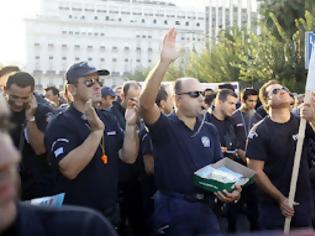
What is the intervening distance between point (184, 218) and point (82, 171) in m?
0.86

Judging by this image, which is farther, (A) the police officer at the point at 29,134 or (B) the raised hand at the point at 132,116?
(B) the raised hand at the point at 132,116

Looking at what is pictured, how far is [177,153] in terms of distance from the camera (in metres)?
4.51

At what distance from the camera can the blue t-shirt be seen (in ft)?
16.9

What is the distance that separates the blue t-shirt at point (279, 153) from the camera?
5.16 m

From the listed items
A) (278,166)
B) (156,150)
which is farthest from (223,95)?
(156,150)

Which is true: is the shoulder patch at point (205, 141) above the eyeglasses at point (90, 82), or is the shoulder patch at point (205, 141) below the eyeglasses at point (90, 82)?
→ below

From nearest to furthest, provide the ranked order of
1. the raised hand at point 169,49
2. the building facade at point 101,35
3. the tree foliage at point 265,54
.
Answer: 1. the raised hand at point 169,49
2. the tree foliage at point 265,54
3. the building facade at point 101,35

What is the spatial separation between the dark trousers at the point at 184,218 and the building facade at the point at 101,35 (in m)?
96.7

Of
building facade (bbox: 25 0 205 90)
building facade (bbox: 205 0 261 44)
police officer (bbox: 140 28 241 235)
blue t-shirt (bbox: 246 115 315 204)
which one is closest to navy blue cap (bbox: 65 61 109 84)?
police officer (bbox: 140 28 241 235)

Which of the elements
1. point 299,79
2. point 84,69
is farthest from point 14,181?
point 299,79

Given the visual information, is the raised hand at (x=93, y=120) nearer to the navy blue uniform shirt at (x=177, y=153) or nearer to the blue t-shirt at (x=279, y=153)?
the navy blue uniform shirt at (x=177, y=153)

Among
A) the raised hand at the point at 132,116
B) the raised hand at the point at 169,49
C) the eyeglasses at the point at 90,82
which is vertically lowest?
the raised hand at the point at 132,116

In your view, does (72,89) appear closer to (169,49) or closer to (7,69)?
(169,49)

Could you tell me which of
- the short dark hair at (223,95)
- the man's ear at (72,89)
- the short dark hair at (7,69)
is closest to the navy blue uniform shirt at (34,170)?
the man's ear at (72,89)
